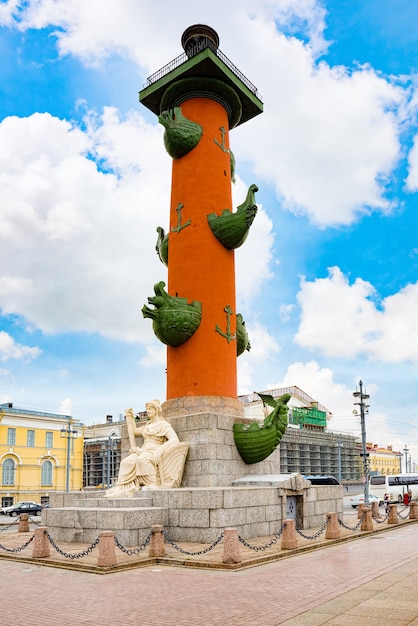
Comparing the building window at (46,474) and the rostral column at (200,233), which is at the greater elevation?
the rostral column at (200,233)

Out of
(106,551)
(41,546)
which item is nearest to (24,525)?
(41,546)

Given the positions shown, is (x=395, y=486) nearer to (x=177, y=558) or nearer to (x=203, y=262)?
(x=203, y=262)

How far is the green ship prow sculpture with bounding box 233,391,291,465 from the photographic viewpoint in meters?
18.9

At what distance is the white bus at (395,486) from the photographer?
46375mm

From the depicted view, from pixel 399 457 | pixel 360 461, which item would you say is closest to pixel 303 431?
pixel 360 461

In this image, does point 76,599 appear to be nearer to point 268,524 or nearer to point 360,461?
point 268,524

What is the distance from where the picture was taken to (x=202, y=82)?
22203 mm

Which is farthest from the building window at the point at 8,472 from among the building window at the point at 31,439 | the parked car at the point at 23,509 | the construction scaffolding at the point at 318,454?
the construction scaffolding at the point at 318,454

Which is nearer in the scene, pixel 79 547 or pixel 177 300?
pixel 79 547

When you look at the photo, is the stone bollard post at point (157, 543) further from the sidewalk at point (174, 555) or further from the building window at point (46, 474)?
the building window at point (46, 474)

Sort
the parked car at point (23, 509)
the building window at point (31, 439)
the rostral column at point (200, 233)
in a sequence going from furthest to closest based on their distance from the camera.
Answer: the building window at point (31, 439), the parked car at point (23, 509), the rostral column at point (200, 233)

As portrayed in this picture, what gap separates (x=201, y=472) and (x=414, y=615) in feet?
34.4

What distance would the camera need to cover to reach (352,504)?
41344 mm

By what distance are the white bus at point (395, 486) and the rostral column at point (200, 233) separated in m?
29.7
